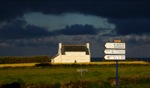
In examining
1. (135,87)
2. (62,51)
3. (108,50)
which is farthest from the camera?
(62,51)

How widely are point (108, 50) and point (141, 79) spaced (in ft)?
59.8

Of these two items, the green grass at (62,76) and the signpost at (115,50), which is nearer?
the signpost at (115,50)

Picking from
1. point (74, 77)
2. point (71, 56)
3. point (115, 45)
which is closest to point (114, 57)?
point (115, 45)

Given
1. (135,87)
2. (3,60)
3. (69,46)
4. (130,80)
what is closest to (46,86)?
(135,87)

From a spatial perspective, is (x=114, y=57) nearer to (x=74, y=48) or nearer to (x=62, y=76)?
(x=62, y=76)

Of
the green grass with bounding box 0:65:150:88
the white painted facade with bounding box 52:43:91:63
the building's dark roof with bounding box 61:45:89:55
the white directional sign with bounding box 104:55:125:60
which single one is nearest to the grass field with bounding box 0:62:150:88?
the green grass with bounding box 0:65:150:88

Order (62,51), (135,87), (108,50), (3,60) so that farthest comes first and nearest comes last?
(62,51) → (3,60) → (135,87) → (108,50)

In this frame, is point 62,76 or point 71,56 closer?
point 62,76

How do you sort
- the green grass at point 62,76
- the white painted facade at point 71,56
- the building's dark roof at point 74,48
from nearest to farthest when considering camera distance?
the green grass at point 62,76
the white painted facade at point 71,56
the building's dark roof at point 74,48

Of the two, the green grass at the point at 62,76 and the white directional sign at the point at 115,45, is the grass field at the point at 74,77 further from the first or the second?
the white directional sign at the point at 115,45

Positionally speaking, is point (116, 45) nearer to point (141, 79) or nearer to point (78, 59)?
point (141, 79)

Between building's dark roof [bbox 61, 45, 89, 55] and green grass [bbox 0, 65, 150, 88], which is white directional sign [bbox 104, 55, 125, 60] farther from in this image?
building's dark roof [bbox 61, 45, 89, 55]

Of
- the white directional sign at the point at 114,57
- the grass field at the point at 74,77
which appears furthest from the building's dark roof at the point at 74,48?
the white directional sign at the point at 114,57

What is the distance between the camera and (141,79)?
130ft
